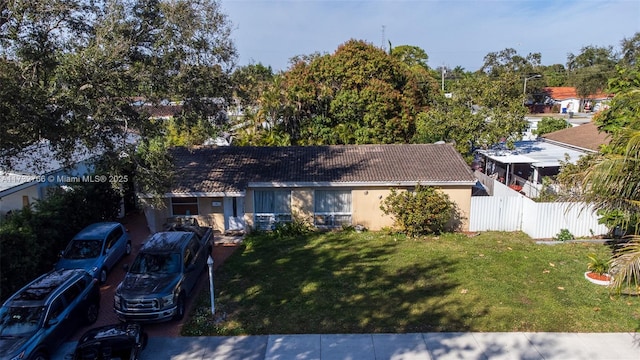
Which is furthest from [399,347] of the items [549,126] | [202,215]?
[549,126]

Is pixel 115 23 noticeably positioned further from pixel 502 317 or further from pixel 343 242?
pixel 502 317

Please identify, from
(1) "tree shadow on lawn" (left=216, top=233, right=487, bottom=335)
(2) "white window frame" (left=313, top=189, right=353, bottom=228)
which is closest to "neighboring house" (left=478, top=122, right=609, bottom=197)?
(2) "white window frame" (left=313, top=189, right=353, bottom=228)

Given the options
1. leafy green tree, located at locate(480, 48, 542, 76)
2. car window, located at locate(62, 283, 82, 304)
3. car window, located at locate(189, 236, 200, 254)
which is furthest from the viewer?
leafy green tree, located at locate(480, 48, 542, 76)

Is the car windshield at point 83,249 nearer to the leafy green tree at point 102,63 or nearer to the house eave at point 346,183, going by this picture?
the leafy green tree at point 102,63

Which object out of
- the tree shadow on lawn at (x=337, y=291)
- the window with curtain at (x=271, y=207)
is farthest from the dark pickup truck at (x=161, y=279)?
the window with curtain at (x=271, y=207)

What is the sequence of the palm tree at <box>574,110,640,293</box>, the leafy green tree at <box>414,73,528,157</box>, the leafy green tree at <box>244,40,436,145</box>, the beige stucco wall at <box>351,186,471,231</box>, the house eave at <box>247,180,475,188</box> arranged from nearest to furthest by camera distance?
the palm tree at <box>574,110,640,293</box> < the house eave at <box>247,180,475,188</box> < the beige stucco wall at <box>351,186,471,231</box> < the leafy green tree at <box>414,73,528,157</box> < the leafy green tree at <box>244,40,436,145</box>

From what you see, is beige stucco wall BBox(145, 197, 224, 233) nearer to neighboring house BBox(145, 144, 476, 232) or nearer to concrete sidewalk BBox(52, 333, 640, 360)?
neighboring house BBox(145, 144, 476, 232)
